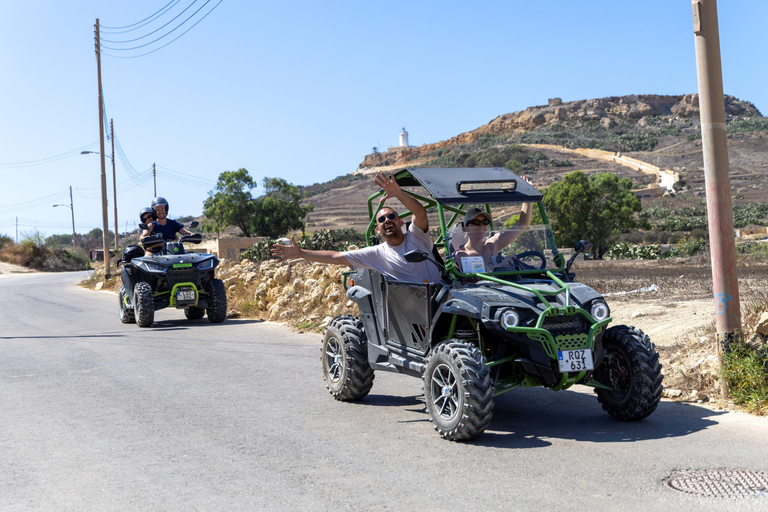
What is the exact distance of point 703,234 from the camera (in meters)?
50.3

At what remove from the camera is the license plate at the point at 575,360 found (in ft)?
18.8

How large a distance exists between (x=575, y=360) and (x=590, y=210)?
40.8 meters

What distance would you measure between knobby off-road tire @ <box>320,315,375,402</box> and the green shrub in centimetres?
338

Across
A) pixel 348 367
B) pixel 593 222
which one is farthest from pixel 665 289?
pixel 593 222

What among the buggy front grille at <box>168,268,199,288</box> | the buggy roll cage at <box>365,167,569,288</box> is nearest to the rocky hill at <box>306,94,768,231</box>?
the buggy front grille at <box>168,268,199,288</box>

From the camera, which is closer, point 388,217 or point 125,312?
point 388,217

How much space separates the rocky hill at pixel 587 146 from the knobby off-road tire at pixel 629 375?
74.7 meters

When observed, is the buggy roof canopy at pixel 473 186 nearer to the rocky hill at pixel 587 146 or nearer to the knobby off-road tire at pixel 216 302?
the knobby off-road tire at pixel 216 302

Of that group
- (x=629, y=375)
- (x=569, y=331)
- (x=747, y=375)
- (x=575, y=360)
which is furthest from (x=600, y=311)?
(x=747, y=375)

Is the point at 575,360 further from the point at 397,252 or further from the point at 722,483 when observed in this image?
the point at 397,252

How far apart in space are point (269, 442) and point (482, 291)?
6.94 feet

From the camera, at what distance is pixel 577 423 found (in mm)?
6445

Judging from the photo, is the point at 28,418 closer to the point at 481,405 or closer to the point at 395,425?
the point at 395,425

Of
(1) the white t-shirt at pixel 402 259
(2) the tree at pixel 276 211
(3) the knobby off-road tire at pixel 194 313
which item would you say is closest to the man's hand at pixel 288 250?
(1) the white t-shirt at pixel 402 259
